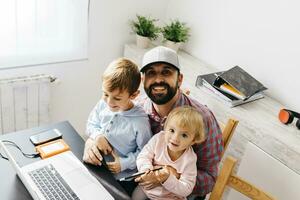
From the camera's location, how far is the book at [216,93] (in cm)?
169

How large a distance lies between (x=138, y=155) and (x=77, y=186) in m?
0.28

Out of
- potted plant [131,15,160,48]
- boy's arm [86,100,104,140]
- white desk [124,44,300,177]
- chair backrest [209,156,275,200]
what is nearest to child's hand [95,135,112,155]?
boy's arm [86,100,104,140]

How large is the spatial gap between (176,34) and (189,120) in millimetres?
1098

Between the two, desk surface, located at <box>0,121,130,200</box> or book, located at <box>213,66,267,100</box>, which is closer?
desk surface, located at <box>0,121,130,200</box>

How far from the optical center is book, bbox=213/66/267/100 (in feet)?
5.57

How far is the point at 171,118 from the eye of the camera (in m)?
1.17

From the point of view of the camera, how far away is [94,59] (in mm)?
2186

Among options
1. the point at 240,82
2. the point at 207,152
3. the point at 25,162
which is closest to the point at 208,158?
the point at 207,152

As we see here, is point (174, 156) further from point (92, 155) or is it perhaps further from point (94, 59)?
point (94, 59)

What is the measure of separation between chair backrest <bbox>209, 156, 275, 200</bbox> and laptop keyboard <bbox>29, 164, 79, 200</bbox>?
56 centimetres

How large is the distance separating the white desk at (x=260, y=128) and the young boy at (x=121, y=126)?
1.87 feet

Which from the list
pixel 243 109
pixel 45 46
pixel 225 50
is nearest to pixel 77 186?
pixel 243 109

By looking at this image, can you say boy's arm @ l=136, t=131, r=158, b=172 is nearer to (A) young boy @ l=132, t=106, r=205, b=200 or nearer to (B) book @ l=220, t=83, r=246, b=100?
(A) young boy @ l=132, t=106, r=205, b=200

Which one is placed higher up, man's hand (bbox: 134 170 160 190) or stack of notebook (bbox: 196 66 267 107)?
stack of notebook (bbox: 196 66 267 107)
